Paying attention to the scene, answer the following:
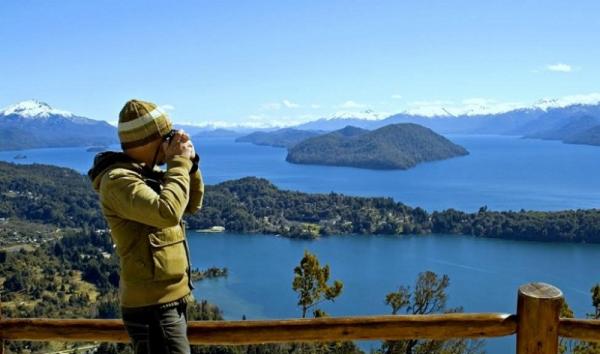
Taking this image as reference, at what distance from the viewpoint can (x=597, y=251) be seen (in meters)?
40.5

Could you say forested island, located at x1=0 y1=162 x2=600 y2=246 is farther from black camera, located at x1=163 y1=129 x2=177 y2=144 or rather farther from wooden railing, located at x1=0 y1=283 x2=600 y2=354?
black camera, located at x1=163 y1=129 x2=177 y2=144

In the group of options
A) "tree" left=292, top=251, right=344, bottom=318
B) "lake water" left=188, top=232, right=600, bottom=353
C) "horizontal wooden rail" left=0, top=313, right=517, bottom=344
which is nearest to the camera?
"horizontal wooden rail" left=0, top=313, right=517, bottom=344

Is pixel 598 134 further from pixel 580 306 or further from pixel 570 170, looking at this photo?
pixel 580 306

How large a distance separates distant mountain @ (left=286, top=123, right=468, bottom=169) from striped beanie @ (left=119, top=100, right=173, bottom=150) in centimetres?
10321

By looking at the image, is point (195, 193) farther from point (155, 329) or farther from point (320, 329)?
Answer: point (320, 329)

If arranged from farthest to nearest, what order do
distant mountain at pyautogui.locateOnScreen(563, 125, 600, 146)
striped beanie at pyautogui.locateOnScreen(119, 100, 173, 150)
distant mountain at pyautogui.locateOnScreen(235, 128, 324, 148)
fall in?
distant mountain at pyautogui.locateOnScreen(235, 128, 324, 148)
distant mountain at pyautogui.locateOnScreen(563, 125, 600, 146)
striped beanie at pyautogui.locateOnScreen(119, 100, 173, 150)

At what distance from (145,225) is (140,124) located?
27 cm

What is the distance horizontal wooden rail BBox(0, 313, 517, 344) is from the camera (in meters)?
2.06

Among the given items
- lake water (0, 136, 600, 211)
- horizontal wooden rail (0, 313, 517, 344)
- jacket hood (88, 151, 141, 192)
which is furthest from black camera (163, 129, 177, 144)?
lake water (0, 136, 600, 211)

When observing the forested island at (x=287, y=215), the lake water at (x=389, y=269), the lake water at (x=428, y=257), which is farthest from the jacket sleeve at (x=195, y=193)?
the forested island at (x=287, y=215)

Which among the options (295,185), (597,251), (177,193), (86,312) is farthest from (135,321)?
(295,185)

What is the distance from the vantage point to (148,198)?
1464 mm

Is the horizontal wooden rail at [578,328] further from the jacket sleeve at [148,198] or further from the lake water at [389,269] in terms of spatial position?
the lake water at [389,269]

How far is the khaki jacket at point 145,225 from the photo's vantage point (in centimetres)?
148
